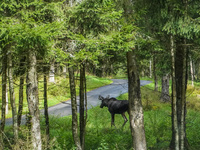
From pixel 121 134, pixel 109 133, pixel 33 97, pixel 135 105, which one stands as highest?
pixel 33 97

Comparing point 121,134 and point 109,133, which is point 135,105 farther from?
point 109,133

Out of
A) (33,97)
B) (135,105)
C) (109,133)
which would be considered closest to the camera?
(33,97)

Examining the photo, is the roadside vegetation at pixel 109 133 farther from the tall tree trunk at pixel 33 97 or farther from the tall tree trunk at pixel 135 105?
the tall tree trunk at pixel 135 105

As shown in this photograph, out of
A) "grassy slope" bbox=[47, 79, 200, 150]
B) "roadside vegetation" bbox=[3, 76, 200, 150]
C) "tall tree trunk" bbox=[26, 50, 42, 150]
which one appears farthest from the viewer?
"grassy slope" bbox=[47, 79, 200, 150]

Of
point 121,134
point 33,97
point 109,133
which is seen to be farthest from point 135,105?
point 109,133

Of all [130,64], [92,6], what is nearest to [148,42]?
[130,64]

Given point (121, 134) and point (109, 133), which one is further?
point (109, 133)

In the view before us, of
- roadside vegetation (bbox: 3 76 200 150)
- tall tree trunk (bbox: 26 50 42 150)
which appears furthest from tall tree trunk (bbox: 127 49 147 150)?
tall tree trunk (bbox: 26 50 42 150)

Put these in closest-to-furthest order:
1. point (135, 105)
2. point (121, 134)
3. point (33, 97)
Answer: point (33, 97) → point (135, 105) → point (121, 134)

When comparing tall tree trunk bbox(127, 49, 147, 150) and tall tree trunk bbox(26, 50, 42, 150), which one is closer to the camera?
tall tree trunk bbox(26, 50, 42, 150)

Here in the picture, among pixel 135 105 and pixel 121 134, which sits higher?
pixel 135 105

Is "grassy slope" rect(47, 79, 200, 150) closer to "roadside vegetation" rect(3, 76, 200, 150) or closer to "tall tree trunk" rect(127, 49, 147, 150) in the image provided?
"roadside vegetation" rect(3, 76, 200, 150)

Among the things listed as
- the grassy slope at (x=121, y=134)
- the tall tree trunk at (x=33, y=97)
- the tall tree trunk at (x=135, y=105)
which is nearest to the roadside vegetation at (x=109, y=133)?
the grassy slope at (x=121, y=134)

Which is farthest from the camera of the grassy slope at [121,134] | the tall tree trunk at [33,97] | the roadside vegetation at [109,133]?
the grassy slope at [121,134]
